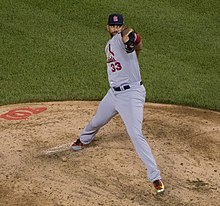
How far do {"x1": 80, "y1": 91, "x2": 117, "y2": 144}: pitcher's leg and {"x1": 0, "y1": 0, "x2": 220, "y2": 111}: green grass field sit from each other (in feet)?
7.38

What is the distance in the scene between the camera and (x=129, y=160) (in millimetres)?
8188

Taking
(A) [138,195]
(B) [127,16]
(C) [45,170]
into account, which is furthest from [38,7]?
(A) [138,195]

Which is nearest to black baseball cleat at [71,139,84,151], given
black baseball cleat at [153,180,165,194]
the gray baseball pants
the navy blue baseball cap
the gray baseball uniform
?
the gray baseball pants

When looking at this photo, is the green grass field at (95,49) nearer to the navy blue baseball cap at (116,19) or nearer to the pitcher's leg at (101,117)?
the pitcher's leg at (101,117)

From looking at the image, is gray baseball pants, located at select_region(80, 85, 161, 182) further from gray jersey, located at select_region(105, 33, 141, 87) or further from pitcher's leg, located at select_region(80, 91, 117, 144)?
gray jersey, located at select_region(105, 33, 141, 87)

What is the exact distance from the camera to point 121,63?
759 cm

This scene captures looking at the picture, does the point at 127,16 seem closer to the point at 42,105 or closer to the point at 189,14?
the point at 189,14

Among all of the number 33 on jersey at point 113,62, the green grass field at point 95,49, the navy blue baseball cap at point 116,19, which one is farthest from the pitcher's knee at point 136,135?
the green grass field at point 95,49

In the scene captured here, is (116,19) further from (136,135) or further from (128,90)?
(136,135)

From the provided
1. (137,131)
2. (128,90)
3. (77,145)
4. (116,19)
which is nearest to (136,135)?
(137,131)

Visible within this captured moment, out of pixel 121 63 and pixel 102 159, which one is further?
pixel 102 159

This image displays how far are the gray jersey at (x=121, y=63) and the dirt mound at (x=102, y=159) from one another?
1214 millimetres

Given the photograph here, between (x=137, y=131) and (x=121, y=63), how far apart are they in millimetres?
910

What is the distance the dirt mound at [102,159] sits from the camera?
725cm
